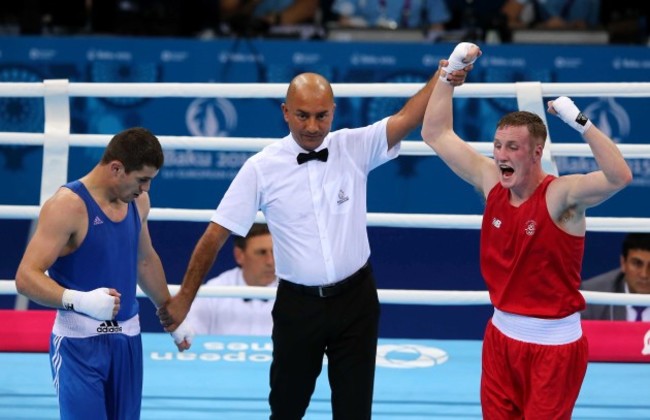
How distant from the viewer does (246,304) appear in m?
6.71

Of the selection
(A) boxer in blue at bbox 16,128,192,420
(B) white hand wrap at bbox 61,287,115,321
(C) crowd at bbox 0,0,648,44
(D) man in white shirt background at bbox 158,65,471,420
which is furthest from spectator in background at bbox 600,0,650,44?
(B) white hand wrap at bbox 61,287,115,321

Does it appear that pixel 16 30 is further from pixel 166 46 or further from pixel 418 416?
pixel 418 416

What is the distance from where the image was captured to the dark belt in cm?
407

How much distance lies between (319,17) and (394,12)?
548 mm

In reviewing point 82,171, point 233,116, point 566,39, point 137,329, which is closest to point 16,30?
point 82,171

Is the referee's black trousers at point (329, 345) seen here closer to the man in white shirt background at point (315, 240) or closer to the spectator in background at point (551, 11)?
the man in white shirt background at point (315, 240)

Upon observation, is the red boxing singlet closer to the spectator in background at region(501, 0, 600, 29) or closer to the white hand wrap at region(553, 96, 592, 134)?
the white hand wrap at region(553, 96, 592, 134)

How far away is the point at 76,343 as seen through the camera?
3.88 metres

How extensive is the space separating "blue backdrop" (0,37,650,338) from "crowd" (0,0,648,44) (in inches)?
19.7

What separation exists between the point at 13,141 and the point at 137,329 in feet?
5.14

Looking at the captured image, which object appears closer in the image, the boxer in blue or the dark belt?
the boxer in blue

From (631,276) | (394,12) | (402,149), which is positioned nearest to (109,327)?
(402,149)

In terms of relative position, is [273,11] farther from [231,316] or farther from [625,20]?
[231,316]

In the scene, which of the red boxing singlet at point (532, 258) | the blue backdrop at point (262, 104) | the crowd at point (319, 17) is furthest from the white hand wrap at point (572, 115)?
the crowd at point (319, 17)
